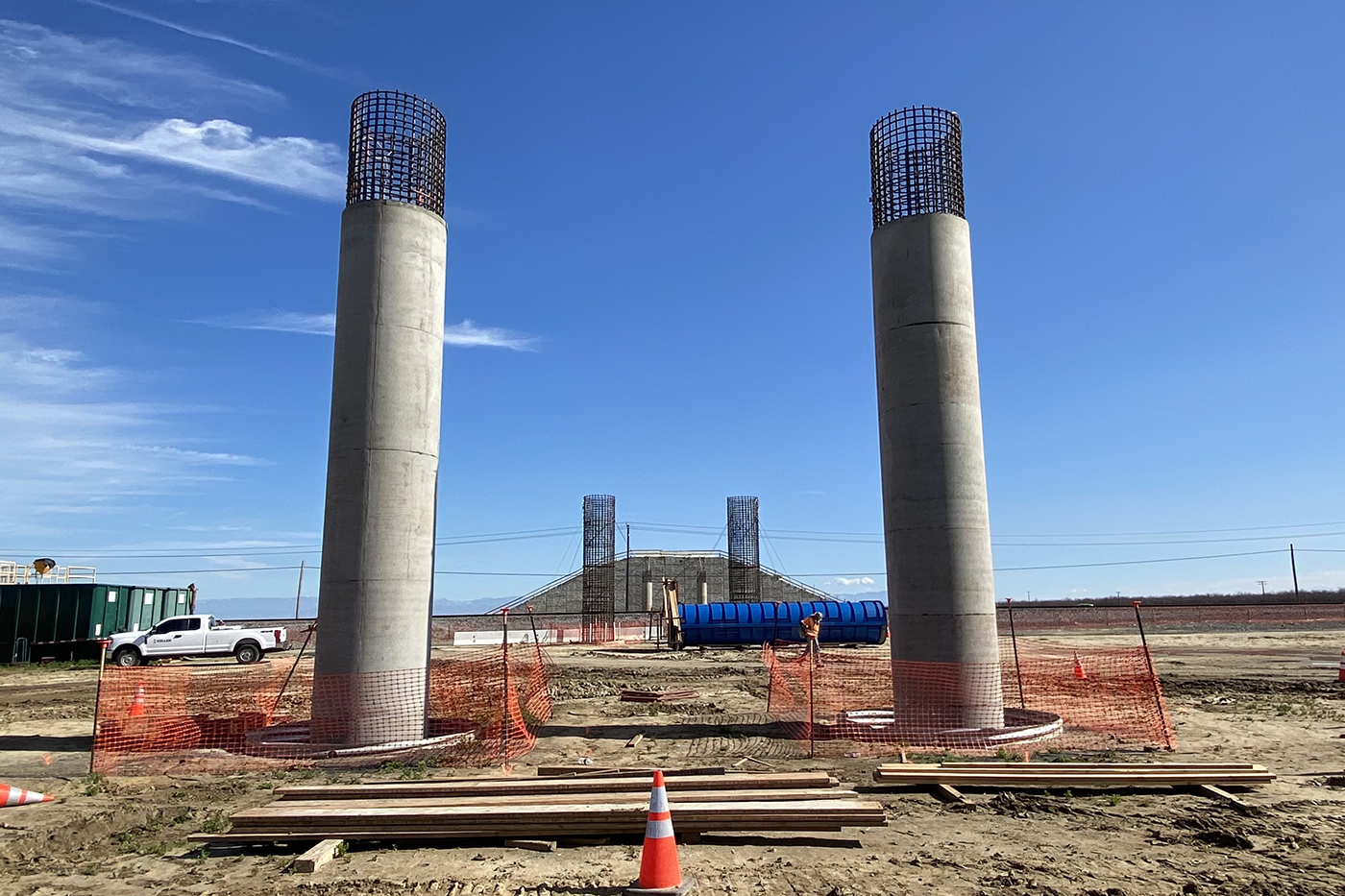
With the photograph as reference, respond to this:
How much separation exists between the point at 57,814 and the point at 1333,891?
437 inches

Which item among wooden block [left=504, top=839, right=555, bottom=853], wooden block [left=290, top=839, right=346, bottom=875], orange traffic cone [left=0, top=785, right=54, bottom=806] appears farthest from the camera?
orange traffic cone [left=0, top=785, right=54, bottom=806]

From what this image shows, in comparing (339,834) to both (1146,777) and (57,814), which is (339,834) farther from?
(1146,777)

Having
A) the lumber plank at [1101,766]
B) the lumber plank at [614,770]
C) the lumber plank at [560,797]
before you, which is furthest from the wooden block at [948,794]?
the lumber plank at [614,770]

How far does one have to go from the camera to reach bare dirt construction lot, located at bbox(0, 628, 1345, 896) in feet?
21.1

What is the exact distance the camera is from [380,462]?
40.6ft

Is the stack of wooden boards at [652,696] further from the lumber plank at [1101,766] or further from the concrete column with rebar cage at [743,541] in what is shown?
the concrete column with rebar cage at [743,541]

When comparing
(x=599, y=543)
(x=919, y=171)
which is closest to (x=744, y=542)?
Answer: (x=599, y=543)

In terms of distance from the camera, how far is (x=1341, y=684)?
19672 mm

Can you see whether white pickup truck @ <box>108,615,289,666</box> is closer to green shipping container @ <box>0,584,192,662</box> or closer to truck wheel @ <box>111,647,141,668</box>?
truck wheel @ <box>111,647,141,668</box>

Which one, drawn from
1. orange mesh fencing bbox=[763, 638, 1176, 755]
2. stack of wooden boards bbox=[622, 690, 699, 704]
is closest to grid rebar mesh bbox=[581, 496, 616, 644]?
stack of wooden boards bbox=[622, 690, 699, 704]

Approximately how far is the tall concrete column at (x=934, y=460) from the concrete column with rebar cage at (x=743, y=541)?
42.2m

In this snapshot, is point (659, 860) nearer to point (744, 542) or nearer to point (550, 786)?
point (550, 786)

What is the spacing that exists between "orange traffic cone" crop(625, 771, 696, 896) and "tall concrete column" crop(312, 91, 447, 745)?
7.05 meters

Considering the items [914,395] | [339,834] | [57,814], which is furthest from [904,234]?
[57,814]
